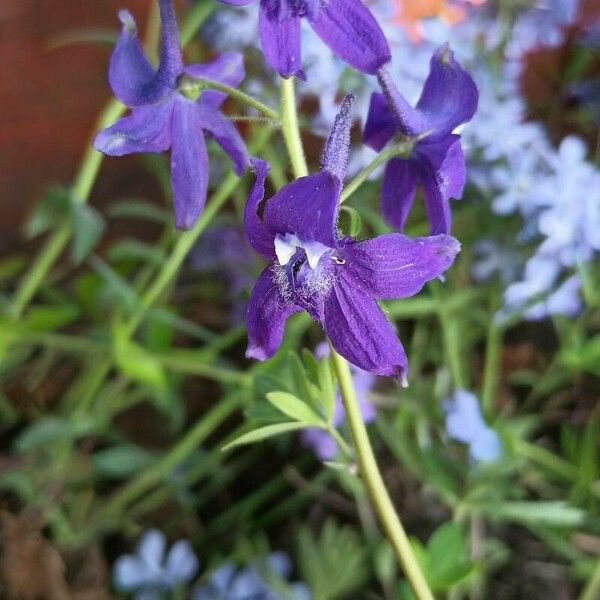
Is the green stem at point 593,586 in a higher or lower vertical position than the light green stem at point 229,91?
lower

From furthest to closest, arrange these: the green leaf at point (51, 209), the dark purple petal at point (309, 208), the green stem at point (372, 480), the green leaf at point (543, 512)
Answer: the green leaf at point (51, 209) < the green leaf at point (543, 512) < the green stem at point (372, 480) < the dark purple petal at point (309, 208)

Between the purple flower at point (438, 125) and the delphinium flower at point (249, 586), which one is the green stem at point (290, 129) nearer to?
the purple flower at point (438, 125)

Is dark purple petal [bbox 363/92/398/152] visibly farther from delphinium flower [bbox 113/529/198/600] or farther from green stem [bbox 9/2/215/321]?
delphinium flower [bbox 113/529/198/600]

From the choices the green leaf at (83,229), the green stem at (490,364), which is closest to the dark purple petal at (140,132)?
the green leaf at (83,229)

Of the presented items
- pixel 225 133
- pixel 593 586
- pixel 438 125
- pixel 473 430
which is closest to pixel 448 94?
pixel 438 125

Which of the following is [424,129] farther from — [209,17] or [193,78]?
[209,17]

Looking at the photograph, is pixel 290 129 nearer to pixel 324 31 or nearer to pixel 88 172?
pixel 324 31
